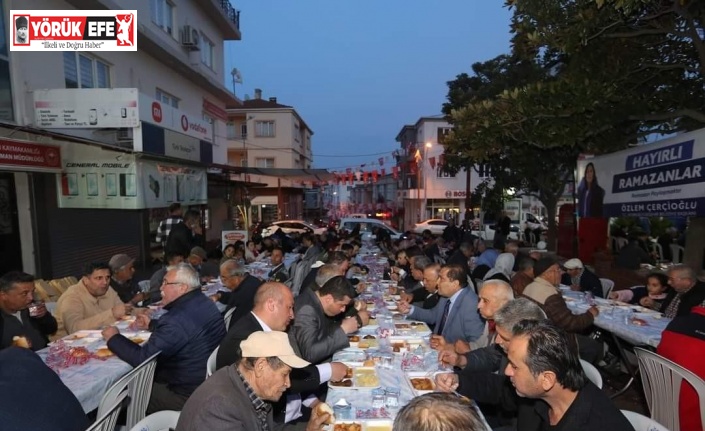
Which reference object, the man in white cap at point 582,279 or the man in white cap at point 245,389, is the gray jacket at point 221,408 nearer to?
the man in white cap at point 245,389

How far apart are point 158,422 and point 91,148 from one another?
9.35 m

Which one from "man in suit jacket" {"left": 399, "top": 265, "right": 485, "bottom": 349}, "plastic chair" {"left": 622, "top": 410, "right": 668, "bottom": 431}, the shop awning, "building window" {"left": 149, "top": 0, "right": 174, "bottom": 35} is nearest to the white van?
the shop awning

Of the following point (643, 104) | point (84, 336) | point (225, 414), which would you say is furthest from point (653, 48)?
point (84, 336)

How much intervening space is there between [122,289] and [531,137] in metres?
7.71

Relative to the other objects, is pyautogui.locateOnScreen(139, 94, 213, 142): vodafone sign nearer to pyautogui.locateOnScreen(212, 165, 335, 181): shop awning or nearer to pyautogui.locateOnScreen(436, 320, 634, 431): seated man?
pyautogui.locateOnScreen(212, 165, 335, 181): shop awning

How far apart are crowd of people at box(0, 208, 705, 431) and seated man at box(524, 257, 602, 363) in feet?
0.07

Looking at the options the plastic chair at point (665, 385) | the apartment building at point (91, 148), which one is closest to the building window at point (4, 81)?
the apartment building at point (91, 148)

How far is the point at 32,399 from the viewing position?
2.22 meters

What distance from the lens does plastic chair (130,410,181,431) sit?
105 inches

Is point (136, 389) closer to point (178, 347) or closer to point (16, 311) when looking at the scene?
point (178, 347)

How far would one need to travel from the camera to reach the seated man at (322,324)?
156 inches

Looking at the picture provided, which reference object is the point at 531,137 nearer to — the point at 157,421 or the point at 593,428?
the point at 593,428

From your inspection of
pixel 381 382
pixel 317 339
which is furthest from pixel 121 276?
pixel 381 382

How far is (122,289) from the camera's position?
21.9 ft
